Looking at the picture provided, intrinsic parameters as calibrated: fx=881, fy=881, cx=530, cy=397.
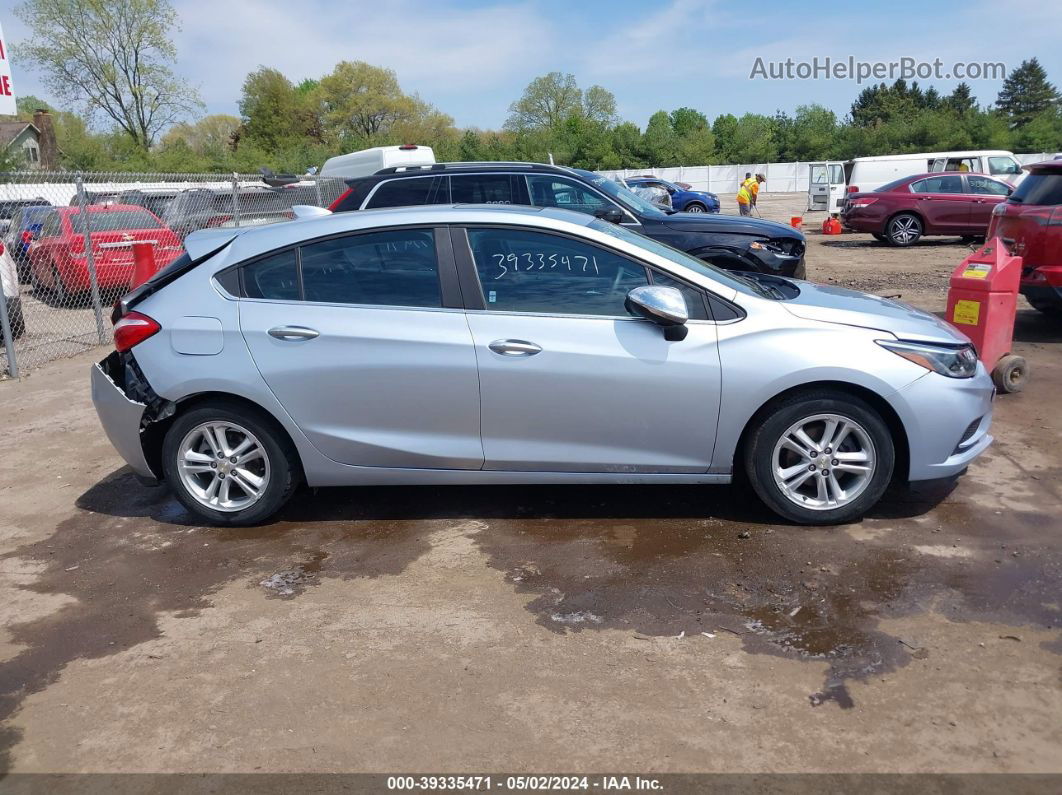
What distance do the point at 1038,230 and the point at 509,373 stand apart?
643 cm

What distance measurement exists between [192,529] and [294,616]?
1.39 m

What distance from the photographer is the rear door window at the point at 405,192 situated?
29.4 feet

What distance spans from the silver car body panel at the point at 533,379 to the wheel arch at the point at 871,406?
0.13 feet

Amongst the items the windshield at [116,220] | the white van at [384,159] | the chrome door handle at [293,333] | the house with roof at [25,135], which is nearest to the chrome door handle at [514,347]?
the chrome door handle at [293,333]

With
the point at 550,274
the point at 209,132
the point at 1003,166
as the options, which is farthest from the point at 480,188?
the point at 209,132

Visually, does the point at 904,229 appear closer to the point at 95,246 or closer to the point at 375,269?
the point at 95,246

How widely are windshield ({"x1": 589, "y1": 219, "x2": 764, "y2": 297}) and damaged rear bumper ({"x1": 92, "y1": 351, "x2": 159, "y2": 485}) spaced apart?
8.77ft

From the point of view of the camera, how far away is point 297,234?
15.7ft

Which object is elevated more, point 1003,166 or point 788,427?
point 1003,166

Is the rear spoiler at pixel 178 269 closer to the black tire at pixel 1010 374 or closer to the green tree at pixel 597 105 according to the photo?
the black tire at pixel 1010 374

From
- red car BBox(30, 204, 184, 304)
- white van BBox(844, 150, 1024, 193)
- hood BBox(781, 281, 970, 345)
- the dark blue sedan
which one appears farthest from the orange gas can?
the dark blue sedan

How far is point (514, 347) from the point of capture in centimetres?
443

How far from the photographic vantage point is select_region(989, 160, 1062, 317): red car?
8.24 metres

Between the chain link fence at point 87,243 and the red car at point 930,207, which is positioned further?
the red car at point 930,207
